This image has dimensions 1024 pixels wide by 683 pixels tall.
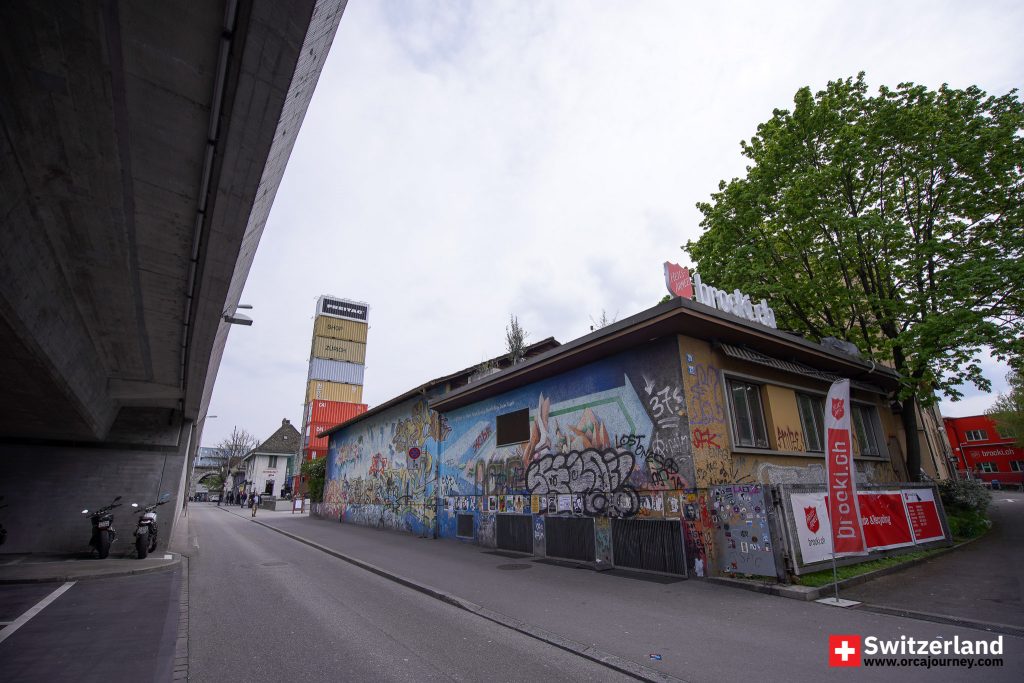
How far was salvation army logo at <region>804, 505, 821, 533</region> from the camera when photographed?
8172 millimetres

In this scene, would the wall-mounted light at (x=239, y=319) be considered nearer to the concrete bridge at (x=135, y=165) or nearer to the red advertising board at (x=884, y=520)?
the concrete bridge at (x=135, y=165)

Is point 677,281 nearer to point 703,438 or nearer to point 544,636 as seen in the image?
point 703,438

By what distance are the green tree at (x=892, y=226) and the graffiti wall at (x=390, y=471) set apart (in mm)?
12927

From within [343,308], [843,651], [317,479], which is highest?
[343,308]

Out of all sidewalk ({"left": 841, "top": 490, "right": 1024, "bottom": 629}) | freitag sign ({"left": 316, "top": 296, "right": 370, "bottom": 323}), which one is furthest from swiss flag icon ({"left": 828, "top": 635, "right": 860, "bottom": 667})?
Result: freitag sign ({"left": 316, "top": 296, "right": 370, "bottom": 323})

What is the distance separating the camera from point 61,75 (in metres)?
3.54

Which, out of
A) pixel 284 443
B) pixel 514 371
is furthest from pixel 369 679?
pixel 284 443

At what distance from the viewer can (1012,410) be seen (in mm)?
35312

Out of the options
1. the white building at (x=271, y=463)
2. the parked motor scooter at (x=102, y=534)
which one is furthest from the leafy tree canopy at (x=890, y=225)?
the white building at (x=271, y=463)

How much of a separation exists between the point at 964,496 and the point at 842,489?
466 inches

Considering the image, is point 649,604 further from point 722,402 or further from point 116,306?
point 116,306

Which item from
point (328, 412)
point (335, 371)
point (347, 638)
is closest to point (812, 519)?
point (347, 638)

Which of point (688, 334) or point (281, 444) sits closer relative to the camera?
point (688, 334)

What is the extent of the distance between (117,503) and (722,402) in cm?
1699
